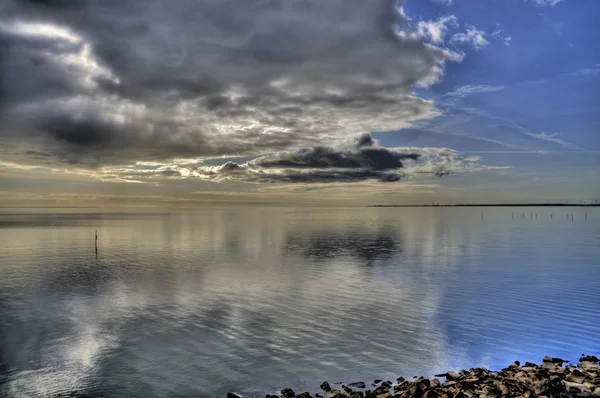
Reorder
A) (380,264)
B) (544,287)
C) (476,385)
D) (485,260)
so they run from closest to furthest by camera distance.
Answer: (476,385) → (544,287) → (380,264) → (485,260)

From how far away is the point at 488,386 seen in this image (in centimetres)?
2094

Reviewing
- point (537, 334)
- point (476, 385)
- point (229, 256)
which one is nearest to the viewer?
point (476, 385)

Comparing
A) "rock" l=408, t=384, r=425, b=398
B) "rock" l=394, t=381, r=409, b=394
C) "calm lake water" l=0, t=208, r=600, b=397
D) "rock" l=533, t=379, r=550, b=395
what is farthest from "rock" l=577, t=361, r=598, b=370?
"rock" l=408, t=384, r=425, b=398

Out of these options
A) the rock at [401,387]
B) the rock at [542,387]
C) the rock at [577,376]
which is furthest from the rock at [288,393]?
the rock at [577,376]

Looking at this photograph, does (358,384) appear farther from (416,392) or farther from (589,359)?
(589,359)

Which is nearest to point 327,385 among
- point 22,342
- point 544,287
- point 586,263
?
point 22,342

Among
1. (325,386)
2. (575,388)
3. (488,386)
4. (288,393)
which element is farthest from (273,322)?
(575,388)

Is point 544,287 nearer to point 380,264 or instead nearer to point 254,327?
point 380,264

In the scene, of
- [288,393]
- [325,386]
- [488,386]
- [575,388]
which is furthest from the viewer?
[325,386]

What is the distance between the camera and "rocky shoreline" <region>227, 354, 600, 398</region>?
20.2 m

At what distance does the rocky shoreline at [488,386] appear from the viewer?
20156 mm

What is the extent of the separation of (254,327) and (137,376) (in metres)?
11.2

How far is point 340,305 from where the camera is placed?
4216cm

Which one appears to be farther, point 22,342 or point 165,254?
point 165,254
